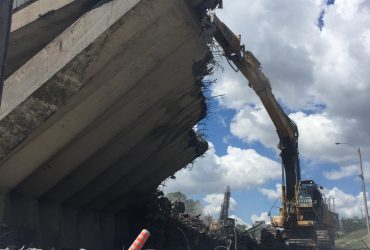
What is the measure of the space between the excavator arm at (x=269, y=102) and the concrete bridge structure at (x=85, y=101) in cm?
244

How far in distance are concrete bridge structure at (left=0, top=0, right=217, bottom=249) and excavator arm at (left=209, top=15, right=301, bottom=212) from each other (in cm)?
244

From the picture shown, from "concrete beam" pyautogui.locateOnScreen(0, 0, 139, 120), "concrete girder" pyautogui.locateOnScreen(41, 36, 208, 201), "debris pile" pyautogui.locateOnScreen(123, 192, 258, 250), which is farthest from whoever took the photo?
"debris pile" pyautogui.locateOnScreen(123, 192, 258, 250)

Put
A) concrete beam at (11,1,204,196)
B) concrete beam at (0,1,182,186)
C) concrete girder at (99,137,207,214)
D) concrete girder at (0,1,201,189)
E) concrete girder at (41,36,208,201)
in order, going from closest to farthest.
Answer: concrete beam at (0,1,182,186) → concrete girder at (0,1,201,189) → concrete beam at (11,1,204,196) → concrete girder at (41,36,208,201) → concrete girder at (99,137,207,214)

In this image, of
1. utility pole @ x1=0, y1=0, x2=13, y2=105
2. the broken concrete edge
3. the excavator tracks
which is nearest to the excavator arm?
the excavator tracks

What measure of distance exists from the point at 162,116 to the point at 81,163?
261 cm

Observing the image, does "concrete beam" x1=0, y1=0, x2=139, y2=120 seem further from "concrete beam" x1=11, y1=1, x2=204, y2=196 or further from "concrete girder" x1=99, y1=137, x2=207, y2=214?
"concrete girder" x1=99, y1=137, x2=207, y2=214

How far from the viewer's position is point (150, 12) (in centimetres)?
961

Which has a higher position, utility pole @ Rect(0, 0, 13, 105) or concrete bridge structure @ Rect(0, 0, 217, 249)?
concrete bridge structure @ Rect(0, 0, 217, 249)

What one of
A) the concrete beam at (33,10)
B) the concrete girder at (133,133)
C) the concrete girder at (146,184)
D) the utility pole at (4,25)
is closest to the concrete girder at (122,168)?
the concrete girder at (133,133)

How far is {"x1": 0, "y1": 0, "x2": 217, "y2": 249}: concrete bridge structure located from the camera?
962 cm

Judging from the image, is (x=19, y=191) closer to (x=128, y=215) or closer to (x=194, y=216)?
(x=128, y=215)

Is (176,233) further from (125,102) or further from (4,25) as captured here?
(4,25)

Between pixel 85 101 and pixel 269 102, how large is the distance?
382 inches

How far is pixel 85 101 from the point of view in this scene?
34.6ft
